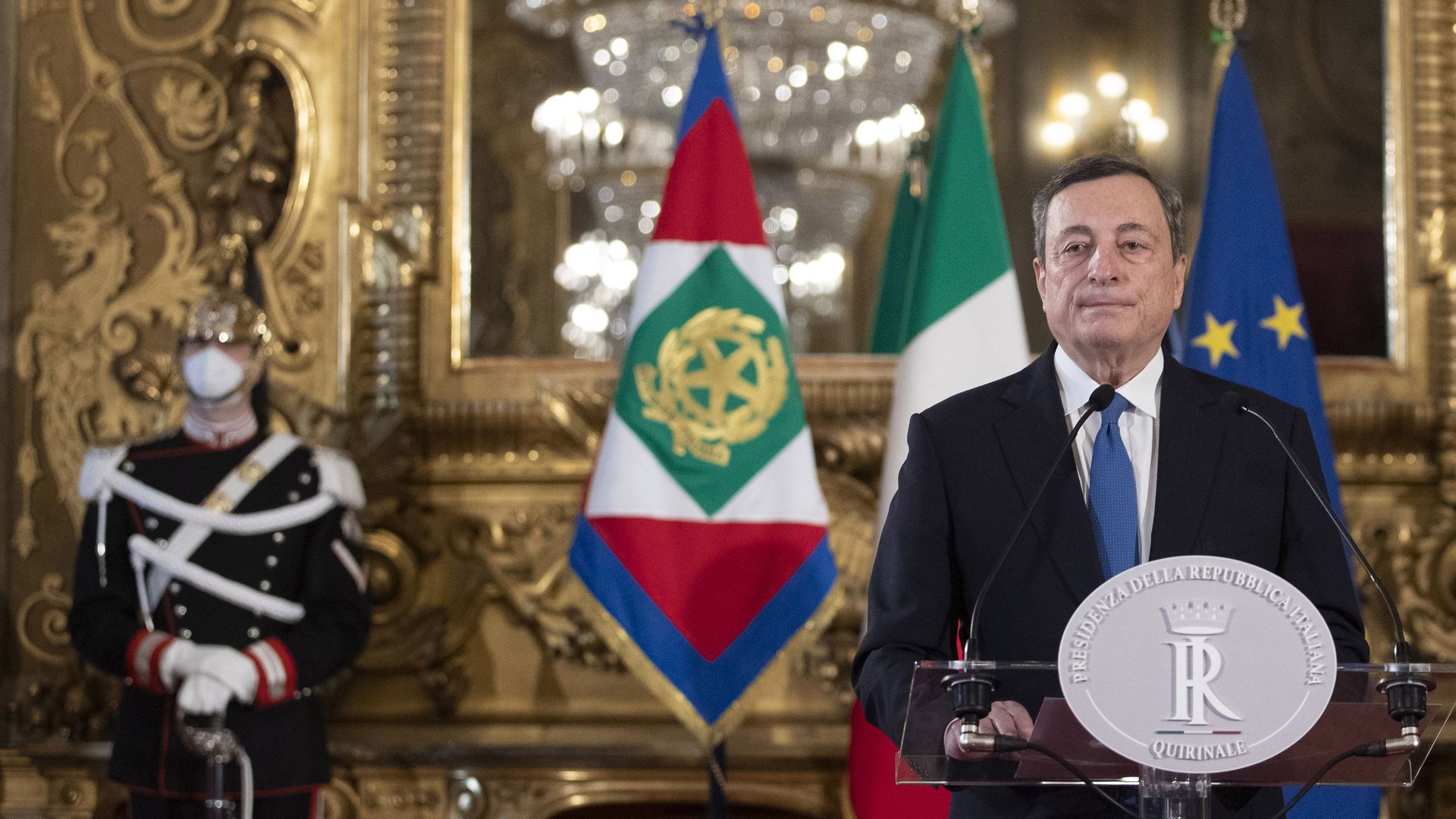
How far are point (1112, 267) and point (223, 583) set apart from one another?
199 centimetres

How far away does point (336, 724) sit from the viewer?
11.7 feet

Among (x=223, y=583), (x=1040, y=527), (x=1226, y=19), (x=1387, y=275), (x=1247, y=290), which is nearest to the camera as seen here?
(x=1040, y=527)

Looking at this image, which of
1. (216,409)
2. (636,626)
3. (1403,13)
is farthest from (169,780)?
(1403,13)

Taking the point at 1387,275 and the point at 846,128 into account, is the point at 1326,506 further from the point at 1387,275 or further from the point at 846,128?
the point at 846,128

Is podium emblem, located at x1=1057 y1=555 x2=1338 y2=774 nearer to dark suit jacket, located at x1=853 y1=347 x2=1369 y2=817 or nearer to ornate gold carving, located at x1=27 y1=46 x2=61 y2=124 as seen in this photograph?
dark suit jacket, located at x1=853 y1=347 x2=1369 y2=817

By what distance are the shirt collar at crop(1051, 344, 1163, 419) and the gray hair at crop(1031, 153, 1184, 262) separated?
0.11 m

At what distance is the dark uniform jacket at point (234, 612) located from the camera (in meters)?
2.88

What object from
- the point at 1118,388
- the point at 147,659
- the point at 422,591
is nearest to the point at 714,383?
the point at 422,591

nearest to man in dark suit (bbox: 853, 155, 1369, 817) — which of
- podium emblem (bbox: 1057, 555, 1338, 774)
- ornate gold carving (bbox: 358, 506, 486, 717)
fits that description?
podium emblem (bbox: 1057, 555, 1338, 774)

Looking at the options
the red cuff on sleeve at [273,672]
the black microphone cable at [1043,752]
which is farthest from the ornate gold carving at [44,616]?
the black microphone cable at [1043,752]

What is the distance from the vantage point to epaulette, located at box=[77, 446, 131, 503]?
303cm

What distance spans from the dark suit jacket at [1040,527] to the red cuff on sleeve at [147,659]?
169 centimetres

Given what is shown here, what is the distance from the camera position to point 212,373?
299 centimetres

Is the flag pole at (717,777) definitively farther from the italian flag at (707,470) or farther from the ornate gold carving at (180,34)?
the ornate gold carving at (180,34)
